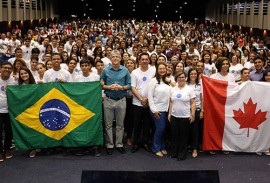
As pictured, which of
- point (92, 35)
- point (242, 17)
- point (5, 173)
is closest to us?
point (5, 173)

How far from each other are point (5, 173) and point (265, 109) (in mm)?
5073

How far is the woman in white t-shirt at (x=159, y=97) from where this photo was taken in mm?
6898


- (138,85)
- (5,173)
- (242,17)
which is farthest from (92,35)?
(242,17)

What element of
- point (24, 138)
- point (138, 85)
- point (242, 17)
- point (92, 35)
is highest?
point (242, 17)

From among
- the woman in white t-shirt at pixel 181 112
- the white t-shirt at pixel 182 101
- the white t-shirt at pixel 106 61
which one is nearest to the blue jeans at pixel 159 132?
the woman in white t-shirt at pixel 181 112

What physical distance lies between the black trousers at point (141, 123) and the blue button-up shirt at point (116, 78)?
499 millimetres

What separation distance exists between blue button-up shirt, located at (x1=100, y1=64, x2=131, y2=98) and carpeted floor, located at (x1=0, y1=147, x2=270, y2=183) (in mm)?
1235

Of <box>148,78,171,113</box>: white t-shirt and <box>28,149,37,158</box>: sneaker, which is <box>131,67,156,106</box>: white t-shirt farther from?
<box>28,149,37,158</box>: sneaker

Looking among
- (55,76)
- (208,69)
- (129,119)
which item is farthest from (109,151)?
(208,69)

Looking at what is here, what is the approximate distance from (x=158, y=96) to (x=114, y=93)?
876mm

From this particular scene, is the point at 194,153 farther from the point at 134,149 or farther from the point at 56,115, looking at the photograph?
the point at 56,115

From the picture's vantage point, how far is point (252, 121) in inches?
280

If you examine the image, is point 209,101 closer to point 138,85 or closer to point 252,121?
point 252,121

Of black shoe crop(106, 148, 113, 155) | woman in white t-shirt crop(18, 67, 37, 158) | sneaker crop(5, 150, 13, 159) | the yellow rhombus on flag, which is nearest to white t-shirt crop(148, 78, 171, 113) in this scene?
black shoe crop(106, 148, 113, 155)
